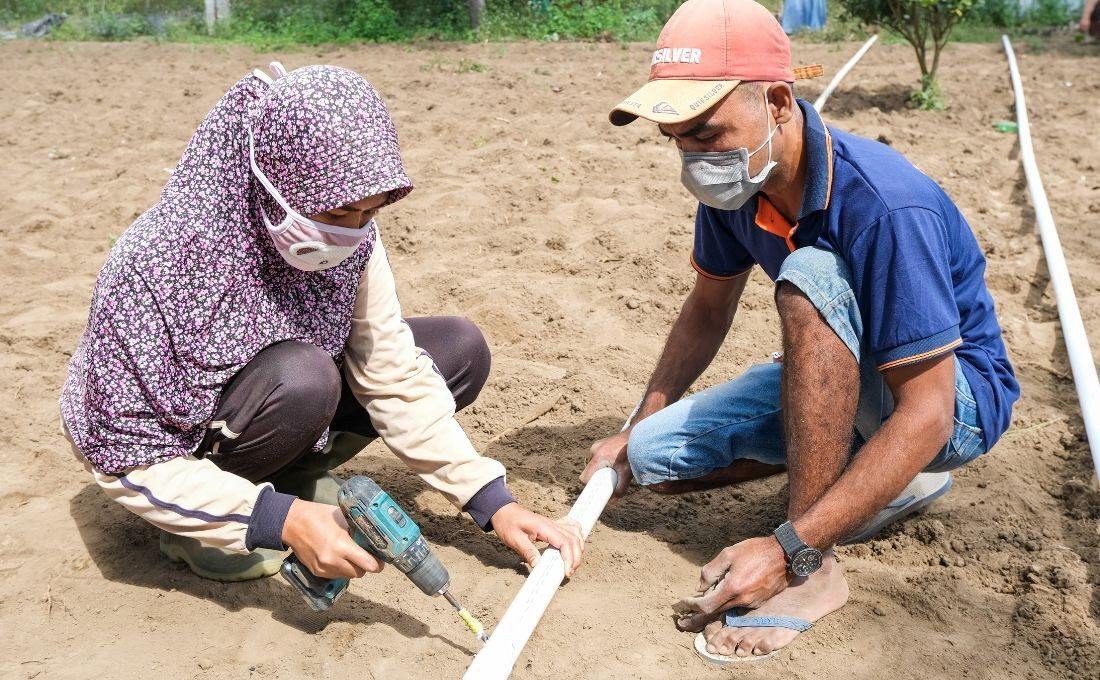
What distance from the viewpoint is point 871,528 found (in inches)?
108

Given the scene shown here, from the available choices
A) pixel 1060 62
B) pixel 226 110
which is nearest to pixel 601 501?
pixel 226 110

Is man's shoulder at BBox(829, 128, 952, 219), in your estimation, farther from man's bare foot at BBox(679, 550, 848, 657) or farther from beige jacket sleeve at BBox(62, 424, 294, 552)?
beige jacket sleeve at BBox(62, 424, 294, 552)

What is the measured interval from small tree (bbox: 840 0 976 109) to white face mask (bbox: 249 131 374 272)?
253 inches

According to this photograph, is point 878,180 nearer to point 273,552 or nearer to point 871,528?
point 871,528

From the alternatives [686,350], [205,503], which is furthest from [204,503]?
[686,350]

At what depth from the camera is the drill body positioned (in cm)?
193

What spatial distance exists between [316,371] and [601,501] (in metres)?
0.85

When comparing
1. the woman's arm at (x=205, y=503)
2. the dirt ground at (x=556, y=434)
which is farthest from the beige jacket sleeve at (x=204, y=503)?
the dirt ground at (x=556, y=434)

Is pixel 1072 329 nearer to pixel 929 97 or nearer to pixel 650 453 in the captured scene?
pixel 650 453

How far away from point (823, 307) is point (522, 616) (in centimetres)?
98

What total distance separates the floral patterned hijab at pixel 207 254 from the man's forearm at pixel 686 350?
111 cm

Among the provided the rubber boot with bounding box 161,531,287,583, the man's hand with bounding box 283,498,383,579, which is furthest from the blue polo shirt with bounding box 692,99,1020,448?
the rubber boot with bounding box 161,531,287,583

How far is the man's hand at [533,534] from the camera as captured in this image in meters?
2.30

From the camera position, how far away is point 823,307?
219cm
